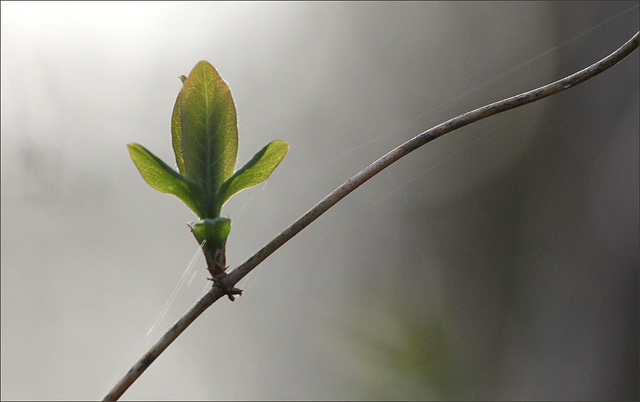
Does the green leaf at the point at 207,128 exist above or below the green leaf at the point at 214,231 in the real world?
above

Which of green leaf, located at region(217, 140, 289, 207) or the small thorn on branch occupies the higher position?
green leaf, located at region(217, 140, 289, 207)

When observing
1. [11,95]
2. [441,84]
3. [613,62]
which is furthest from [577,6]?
[11,95]

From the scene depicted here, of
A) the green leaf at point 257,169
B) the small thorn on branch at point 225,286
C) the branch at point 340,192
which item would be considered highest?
the green leaf at point 257,169

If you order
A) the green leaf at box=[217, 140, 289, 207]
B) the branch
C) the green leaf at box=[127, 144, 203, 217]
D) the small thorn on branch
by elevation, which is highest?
the green leaf at box=[127, 144, 203, 217]

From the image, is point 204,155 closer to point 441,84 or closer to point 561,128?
point 561,128

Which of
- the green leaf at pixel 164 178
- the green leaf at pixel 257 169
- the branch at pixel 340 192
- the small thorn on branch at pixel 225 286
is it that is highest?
the green leaf at pixel 164 178

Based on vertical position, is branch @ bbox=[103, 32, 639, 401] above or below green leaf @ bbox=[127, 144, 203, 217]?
below
